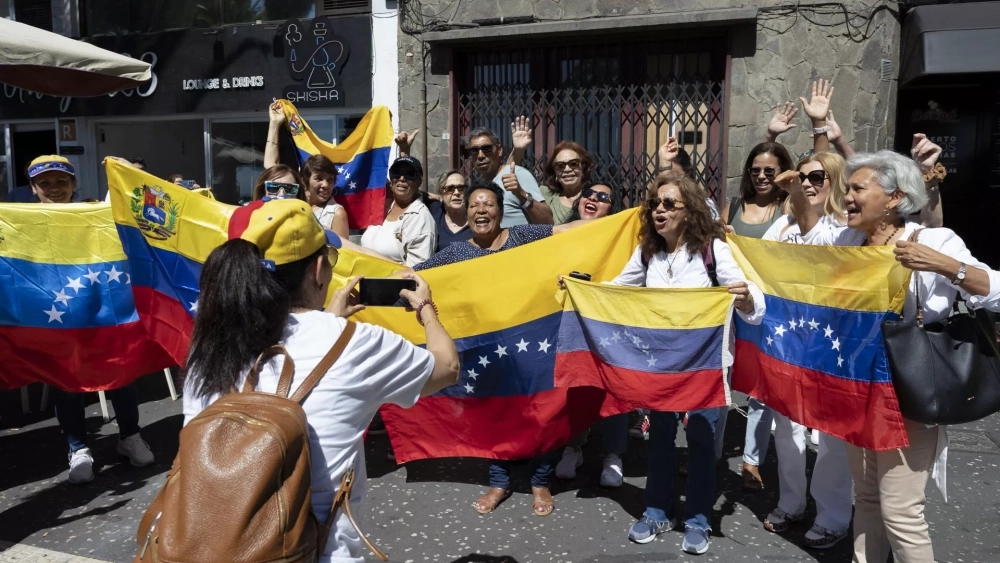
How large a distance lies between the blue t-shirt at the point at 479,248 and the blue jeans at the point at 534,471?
1291mm

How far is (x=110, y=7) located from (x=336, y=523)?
1304cm

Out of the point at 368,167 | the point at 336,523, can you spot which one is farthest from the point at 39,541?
the point at 368,167

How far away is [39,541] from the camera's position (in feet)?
14.5

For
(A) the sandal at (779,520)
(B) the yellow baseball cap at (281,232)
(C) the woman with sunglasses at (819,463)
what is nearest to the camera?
(B) the yellow baseball cap at (281,232)

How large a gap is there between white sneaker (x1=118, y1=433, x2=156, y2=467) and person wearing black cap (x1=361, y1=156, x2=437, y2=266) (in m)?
2.14

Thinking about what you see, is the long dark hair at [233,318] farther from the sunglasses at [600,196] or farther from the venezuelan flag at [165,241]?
the sunglasses at [600,196]

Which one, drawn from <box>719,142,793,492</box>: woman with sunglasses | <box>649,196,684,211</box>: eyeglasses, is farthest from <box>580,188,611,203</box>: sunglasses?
<box>649,196,684,211</box>: eyeglasses

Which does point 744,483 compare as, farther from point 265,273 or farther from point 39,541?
point 39,541

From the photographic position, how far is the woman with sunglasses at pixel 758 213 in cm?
489

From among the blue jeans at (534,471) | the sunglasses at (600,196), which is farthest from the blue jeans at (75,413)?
the sunglasses at (600,196)

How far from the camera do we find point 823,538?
4129mm

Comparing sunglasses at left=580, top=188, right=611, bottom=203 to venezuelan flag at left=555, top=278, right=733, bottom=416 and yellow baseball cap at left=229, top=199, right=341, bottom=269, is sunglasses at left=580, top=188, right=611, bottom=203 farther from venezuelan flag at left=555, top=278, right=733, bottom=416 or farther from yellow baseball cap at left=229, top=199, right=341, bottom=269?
yellow baseball cap at left=229, top=199, right=341, bottom=269

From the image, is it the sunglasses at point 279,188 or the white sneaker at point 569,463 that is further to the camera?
the sunglasses at point 279,188

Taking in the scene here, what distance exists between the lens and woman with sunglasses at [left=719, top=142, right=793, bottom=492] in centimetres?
489
